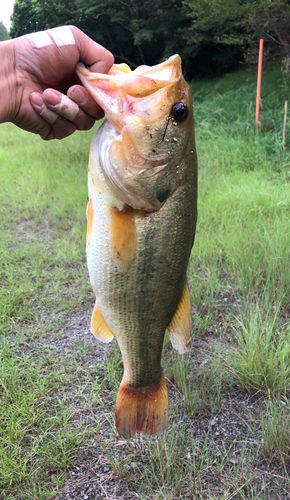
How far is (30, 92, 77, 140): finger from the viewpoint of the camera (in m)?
1.47

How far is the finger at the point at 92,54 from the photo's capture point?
4.56 ft

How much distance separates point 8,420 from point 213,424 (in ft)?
4.18

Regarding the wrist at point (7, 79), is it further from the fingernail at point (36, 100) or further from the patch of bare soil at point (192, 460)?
the patch of bare soil at point (192, 460)

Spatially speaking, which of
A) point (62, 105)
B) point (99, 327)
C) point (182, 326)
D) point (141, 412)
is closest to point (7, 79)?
point (62, 105)

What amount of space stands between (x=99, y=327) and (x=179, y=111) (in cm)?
96

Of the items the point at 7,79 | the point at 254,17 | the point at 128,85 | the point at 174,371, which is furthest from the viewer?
the point at 254,17

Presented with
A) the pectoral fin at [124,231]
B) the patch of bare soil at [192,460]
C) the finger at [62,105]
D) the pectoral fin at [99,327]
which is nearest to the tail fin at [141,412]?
the pectoral fin at [99,327]

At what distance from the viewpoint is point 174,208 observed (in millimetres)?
1250

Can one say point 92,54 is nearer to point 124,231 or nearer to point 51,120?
point 51,120

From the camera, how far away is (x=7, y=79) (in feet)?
4.98

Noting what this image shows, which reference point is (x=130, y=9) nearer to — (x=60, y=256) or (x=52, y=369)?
(x=60, y=256)

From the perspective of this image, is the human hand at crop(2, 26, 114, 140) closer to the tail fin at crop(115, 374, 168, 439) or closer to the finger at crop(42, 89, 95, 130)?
the finger at crop(42, 89, 95, 130)

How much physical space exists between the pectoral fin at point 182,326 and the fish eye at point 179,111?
26.2 inches

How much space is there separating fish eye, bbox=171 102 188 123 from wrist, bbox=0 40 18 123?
802mm
